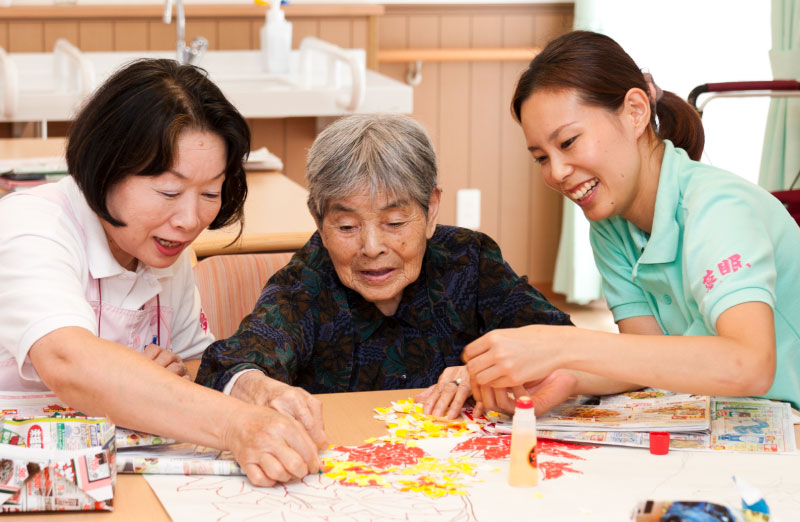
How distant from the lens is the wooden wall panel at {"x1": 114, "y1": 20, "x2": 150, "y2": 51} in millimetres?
4170

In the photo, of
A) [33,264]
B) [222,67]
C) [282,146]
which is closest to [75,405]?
[33,264]

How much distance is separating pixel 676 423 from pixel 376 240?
58 cm

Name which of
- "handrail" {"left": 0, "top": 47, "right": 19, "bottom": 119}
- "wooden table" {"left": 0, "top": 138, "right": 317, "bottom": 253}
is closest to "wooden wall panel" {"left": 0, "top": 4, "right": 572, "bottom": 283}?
"handrail" {"left": 0, "top": 47, "right": 19, "bottom": 119}

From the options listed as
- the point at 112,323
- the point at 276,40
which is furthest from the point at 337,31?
the point at 112,323

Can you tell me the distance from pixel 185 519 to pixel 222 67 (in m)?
3.30

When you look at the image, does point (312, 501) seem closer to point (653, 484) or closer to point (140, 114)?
point (653, 484)

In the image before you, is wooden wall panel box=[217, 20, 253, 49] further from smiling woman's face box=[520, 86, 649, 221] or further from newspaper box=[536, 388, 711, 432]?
newspaper box=[536, 388, 711, 432]

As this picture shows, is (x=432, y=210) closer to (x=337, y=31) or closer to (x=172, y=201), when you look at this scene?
(x=172, y=201)

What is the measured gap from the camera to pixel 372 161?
165 centimetres

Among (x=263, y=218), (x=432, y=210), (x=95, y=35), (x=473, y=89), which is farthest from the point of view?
(x=473, y=89)

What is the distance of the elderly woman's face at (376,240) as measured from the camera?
5.49 feet

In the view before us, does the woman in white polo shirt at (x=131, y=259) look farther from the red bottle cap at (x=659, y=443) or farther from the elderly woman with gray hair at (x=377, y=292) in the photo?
the red bottle cap at (x=659, y=443)

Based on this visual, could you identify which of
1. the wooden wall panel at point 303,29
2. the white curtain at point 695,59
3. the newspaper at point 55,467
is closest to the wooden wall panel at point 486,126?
the white curtain at point 695,59

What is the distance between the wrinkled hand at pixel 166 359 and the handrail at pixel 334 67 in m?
2.06
